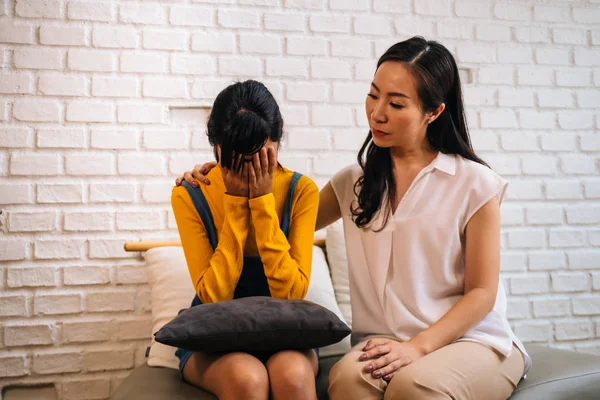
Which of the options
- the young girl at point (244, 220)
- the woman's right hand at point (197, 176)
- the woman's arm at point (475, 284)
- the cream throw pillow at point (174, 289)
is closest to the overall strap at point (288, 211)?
the young girl at point (244, 220)

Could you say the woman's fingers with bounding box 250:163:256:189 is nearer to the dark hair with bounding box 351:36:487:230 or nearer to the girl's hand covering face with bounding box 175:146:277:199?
the girl's hand covering face with bounding box 175:146:277:199

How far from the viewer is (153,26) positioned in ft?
6.68

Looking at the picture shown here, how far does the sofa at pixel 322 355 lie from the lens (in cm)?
139

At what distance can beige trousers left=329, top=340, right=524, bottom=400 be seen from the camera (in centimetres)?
119

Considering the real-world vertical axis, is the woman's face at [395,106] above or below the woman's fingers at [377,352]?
above

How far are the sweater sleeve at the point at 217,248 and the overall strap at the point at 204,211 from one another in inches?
0.4

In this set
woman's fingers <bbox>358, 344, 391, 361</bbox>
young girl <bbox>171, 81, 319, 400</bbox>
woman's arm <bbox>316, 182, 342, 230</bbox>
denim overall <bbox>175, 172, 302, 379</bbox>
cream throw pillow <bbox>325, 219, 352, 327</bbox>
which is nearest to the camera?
woman's fingers <bbox>358, 344, 391, 361</bbox>

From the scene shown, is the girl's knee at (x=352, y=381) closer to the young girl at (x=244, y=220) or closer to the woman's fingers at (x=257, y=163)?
the young girl at (x=244, y=220)

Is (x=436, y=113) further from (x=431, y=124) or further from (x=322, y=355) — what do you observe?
(x=322, y=355)

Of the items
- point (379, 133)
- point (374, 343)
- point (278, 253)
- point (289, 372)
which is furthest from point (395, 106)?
point (289, 372)

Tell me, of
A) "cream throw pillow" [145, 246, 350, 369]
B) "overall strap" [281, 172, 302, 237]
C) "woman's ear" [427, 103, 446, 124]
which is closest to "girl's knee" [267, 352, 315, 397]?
"overall strap" [281, 172, 302, 237]

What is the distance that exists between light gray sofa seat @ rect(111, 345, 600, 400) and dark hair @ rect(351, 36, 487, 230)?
0.49m

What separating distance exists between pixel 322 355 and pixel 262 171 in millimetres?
622

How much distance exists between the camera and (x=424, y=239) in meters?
1.49
